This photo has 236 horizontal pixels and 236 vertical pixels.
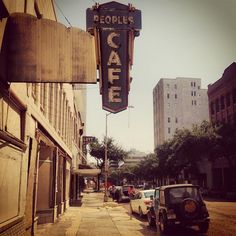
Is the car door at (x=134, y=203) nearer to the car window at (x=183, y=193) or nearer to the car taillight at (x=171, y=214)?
the car window at (x=183, y=193)

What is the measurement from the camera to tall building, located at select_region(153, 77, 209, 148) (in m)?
129

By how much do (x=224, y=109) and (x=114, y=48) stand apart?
45.4m

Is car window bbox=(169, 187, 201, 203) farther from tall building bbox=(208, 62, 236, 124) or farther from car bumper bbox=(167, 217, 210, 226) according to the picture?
tall building bbox=(208, 62, 236, 124)

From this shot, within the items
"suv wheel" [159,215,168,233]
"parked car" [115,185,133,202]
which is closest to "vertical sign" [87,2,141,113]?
"suv wheel" [159,215,168,233]

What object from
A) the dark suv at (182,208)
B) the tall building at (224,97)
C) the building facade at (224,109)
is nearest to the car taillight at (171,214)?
A: the dark suv at (182,208)

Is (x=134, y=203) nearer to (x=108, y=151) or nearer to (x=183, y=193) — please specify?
(x=183, y=193)

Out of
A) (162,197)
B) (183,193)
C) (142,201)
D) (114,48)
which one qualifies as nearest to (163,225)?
(162,197)

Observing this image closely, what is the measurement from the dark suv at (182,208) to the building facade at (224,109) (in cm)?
3596

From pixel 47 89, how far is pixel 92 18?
4736 mm

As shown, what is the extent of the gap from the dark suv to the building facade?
36.0 meters

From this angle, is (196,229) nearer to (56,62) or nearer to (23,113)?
(23,113)

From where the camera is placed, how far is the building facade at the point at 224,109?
168 feet

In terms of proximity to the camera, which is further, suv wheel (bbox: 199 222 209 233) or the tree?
the tree

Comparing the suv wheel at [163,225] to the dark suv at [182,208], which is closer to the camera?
the dark suv at [182,208]
